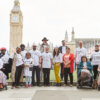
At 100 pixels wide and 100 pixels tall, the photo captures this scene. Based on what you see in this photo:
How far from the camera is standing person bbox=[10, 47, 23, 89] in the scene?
7.88m

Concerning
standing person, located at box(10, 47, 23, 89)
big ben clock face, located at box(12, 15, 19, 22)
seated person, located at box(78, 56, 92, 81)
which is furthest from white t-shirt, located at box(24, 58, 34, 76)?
big ben clock face, located at box(12, 15, 19, 22)

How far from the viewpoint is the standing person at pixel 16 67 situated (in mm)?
7879

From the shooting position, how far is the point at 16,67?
7.96 metres

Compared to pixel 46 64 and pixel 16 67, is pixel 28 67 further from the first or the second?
pixel 46 64

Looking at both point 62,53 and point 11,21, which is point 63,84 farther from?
point 11,21

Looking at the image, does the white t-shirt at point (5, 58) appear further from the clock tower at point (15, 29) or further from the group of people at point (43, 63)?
the clock tower at point (15, 29)

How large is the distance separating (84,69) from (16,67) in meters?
2.23

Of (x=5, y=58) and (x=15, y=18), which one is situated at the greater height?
(x=15, y=18)

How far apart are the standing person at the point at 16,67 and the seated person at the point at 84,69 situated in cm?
198

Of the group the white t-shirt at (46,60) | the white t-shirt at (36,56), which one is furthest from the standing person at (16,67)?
the white t-shirt at (46,60)

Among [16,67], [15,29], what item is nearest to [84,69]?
[16,67]

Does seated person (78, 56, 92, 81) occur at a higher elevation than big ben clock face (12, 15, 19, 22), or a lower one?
lower

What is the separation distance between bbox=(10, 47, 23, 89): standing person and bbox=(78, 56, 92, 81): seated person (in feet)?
6.48

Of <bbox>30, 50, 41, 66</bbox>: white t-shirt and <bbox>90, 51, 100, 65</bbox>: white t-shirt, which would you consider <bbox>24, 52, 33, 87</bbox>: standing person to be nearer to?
<bbox>30, 50, 41, 66</bbox>: white t-shirt
